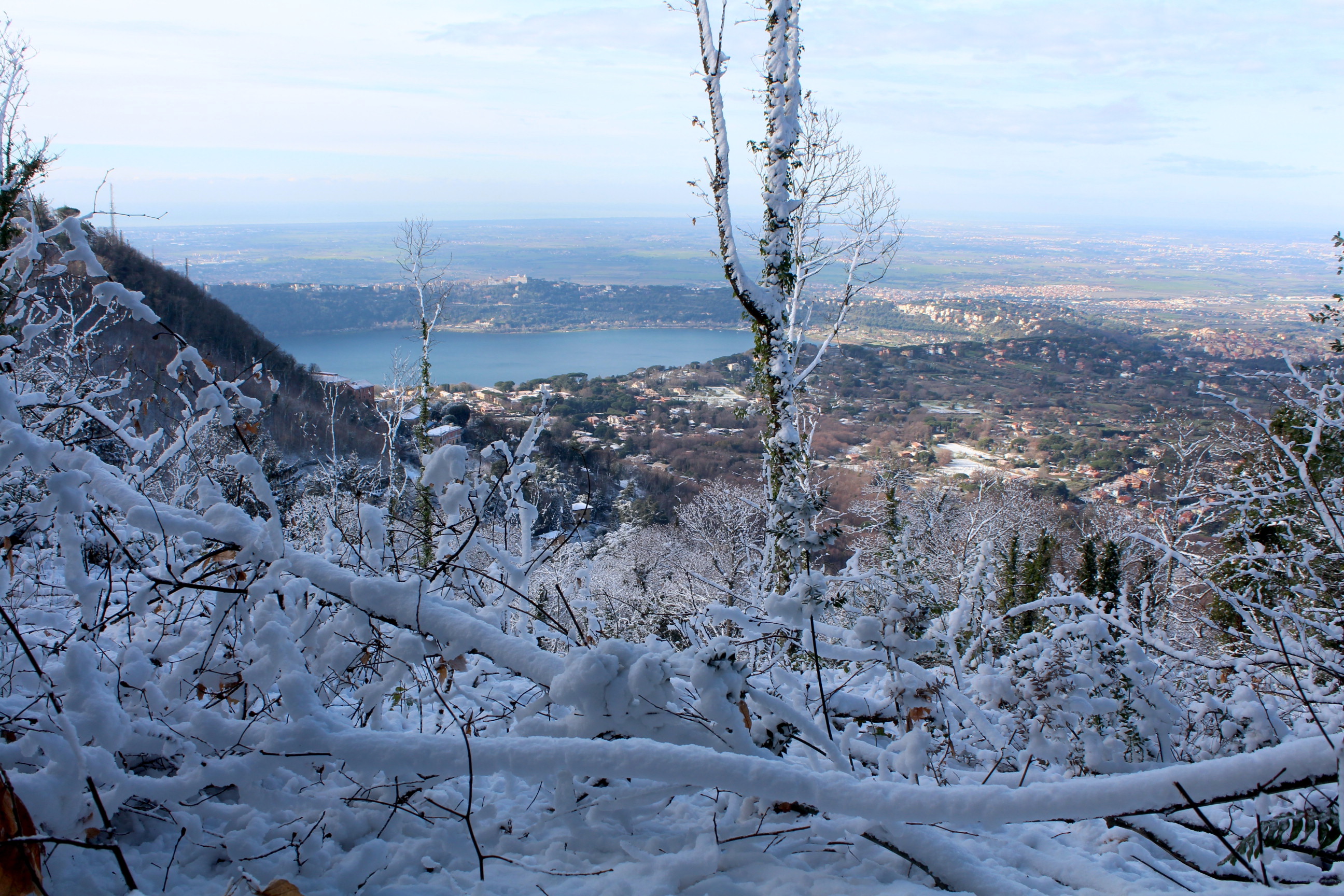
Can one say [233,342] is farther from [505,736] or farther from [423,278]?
[505,736]

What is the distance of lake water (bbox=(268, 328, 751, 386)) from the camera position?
46094 mm

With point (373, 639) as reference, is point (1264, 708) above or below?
below

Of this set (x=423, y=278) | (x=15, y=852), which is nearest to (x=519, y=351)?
(x=423, y=278)

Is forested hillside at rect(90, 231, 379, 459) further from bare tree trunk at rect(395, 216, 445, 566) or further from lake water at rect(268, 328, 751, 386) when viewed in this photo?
bare tree trunk at rect(395, 216, 445, 566)

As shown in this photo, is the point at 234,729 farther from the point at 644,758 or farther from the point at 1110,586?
the point at 1110,586

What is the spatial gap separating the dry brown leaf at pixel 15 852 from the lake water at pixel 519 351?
3932 centimetres

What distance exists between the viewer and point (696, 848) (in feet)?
6.05

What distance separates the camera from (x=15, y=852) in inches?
50.3

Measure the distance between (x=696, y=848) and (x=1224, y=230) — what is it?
171 meters

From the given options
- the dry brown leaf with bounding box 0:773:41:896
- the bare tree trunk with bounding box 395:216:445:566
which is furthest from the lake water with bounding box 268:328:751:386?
the dry brown leaf with bounding box 0:773:41:896

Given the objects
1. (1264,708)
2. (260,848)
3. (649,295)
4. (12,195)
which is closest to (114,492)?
(260,848)

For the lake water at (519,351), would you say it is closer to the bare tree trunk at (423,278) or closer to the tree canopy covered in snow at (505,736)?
the bare tree trunk at (423,278)

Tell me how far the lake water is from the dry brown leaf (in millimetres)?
39323

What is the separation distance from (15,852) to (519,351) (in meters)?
62.9
